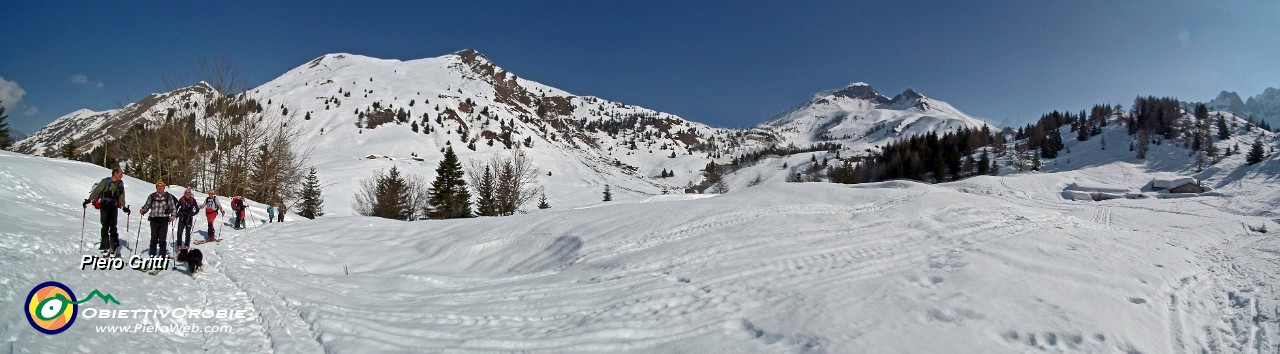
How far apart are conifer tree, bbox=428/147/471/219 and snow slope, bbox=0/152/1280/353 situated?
78.4ft

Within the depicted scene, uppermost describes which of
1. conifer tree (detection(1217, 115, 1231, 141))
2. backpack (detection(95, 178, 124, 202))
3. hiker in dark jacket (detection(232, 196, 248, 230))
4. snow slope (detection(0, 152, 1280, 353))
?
conifer tree (detection(1217, 115, 1231, 141))

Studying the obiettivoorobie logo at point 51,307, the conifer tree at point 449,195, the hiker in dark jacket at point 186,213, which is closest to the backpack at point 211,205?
the hiker in dark jacket at point 186,213

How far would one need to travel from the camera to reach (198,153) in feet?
101

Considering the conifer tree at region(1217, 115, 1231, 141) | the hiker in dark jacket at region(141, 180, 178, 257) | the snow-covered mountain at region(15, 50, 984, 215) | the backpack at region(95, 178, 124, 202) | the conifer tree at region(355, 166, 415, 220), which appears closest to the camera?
the backpack at region(95, 178, 124, 202)

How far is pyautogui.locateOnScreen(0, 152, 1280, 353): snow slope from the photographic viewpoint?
5164mm

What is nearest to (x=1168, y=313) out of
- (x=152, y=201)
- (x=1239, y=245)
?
(x=1239, y=245)

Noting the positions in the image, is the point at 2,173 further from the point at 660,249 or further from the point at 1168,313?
the point at 1168,313

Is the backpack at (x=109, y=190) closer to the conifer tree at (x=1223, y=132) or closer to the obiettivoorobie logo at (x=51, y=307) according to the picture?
the obiettivoorobie logo at (x=51, y=307)

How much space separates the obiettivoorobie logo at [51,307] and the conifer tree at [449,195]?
3328 cm

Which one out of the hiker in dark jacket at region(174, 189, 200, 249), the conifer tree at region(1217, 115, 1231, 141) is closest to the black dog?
the hiker in dark jacket at region(174, 189, 200, 249)

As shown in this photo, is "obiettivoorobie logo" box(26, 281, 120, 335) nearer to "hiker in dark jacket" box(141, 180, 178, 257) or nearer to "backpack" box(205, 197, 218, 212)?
"hiker in dark jacket" box(141, 180, 178, 257)

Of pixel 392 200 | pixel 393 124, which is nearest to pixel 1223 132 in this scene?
pixel 392 200

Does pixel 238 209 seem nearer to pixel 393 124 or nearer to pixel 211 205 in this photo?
pixel 211 205

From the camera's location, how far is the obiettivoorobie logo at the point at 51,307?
4.34 m
